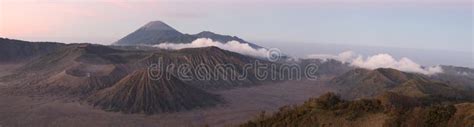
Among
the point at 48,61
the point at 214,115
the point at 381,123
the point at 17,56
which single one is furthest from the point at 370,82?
the point at 17,56

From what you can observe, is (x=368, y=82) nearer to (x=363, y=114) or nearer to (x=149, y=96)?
(x=149, y=96)

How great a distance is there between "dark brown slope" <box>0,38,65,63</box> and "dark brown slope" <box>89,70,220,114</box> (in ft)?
231

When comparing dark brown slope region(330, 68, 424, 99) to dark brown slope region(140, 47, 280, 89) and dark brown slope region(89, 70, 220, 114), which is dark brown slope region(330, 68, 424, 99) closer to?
dark brown slope region(140, 47, 280, 89)

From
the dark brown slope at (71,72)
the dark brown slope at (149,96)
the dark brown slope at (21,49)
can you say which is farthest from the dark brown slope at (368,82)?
the dark brown slope at (21,49)

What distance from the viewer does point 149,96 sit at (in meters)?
103

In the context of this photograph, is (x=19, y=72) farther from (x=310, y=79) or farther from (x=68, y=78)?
(x=310, y=79)

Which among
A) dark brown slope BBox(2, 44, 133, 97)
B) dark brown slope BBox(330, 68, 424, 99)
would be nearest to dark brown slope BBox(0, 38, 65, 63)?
dark brown slope BBox(2, 44, 133, 97)

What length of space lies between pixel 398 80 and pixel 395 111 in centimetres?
9870

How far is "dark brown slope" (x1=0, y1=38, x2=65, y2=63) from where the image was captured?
166125 mm

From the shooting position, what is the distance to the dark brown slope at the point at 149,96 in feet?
326

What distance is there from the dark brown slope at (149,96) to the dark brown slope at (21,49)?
70.5 metres

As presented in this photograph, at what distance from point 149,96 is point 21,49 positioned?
8801cm

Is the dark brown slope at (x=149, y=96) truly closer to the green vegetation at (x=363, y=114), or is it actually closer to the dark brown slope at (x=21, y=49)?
the green vegetation at (x=363, y=114)

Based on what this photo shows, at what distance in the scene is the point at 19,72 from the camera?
451 ft
